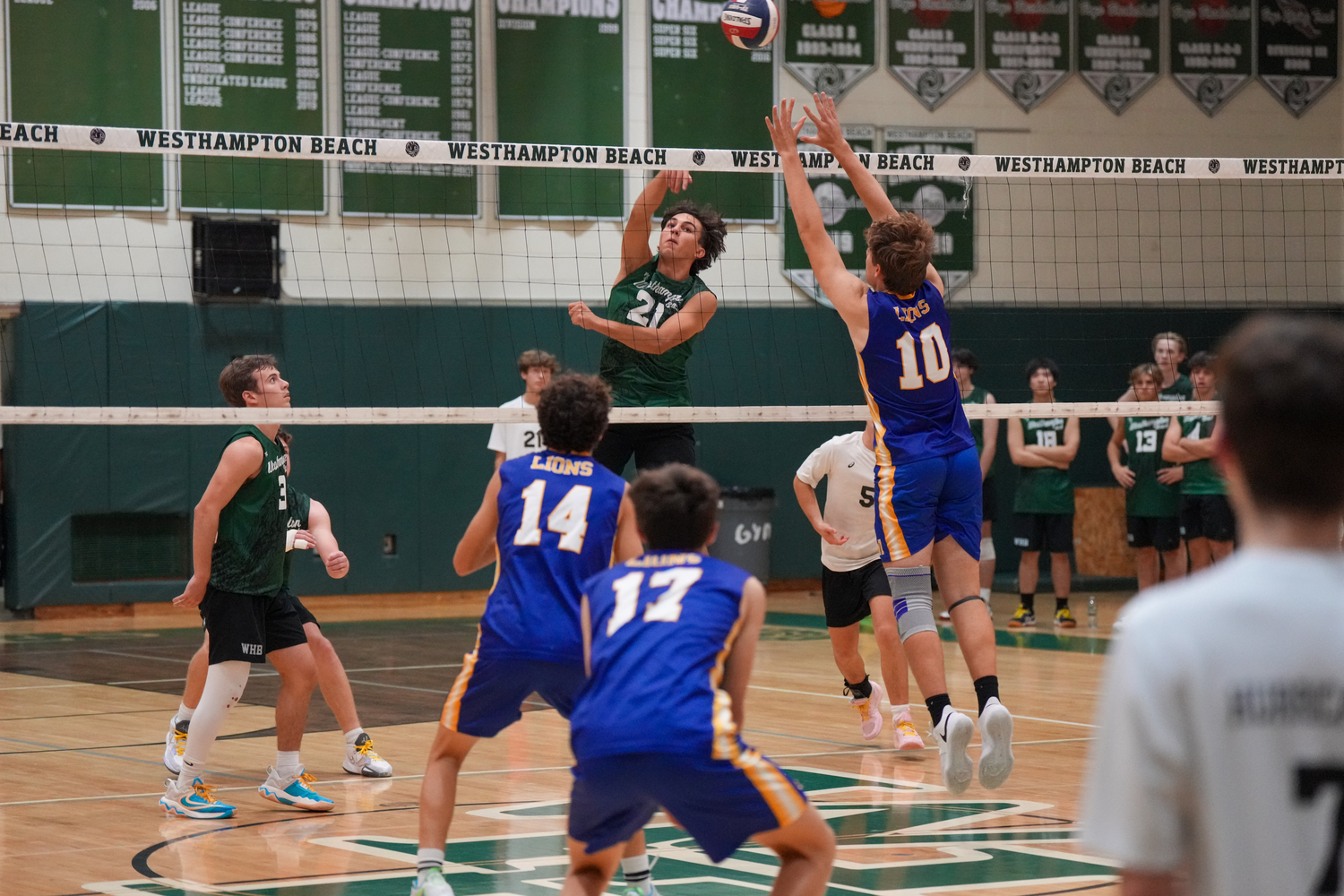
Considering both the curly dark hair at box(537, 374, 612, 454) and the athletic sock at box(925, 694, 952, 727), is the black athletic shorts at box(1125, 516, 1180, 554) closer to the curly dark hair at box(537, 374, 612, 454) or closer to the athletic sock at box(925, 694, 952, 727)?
the athletic sock at box(925, 694, 952, 727)

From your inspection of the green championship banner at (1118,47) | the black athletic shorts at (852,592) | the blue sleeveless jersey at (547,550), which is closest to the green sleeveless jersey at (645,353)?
the black athletic shorts at (852,592)

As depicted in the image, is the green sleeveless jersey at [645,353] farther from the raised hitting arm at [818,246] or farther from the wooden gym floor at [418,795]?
the wooden gym floor at [418,795]

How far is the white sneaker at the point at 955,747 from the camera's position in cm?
494

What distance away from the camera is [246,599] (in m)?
5.61

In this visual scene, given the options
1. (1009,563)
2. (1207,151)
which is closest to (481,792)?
(1009,563)

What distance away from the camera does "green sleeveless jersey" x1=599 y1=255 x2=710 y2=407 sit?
6613 mm

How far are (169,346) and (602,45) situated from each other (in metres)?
4.24

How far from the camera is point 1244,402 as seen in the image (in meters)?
1.66

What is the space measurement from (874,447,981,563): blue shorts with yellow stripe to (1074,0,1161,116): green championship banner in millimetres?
11152

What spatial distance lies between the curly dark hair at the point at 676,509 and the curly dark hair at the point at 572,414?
0.67 m

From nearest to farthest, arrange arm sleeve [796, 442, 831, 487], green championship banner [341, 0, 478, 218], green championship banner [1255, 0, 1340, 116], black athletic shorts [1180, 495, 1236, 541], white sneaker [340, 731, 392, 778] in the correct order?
white sneaker [340, 731, 392, 778] → arm sleeve [796, 442, 831, 487] → black athletic shorts [1180, 495, 1236, 541] → green championship banner [341, 0, 478, 218] → green championship banner [1255, 0, 1340, 116]

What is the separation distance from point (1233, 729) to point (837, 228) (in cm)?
1333

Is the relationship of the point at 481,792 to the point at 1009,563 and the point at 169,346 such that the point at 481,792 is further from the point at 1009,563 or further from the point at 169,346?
the point at 1009,563

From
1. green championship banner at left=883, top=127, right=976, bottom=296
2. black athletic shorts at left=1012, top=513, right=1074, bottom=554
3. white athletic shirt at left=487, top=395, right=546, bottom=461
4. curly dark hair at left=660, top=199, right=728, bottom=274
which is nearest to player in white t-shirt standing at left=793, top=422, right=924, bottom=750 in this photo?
curly dark hair at left=660, top=199, right=728, bottom=274
